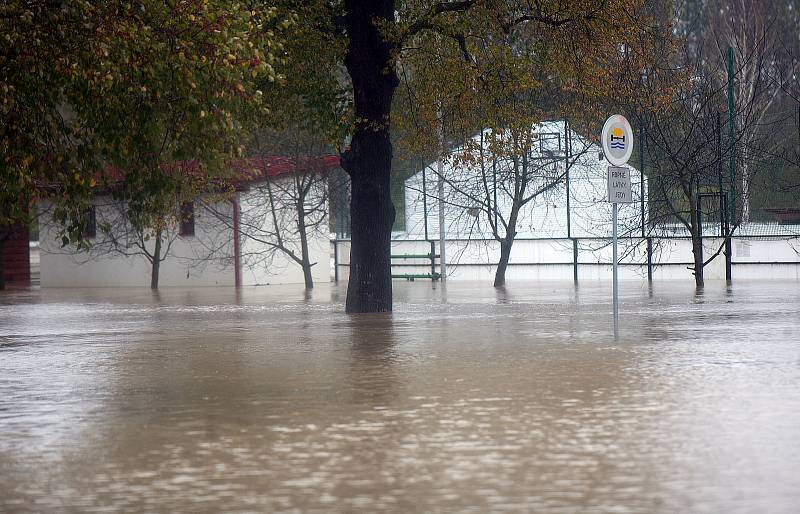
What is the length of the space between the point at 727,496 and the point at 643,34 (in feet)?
68.3

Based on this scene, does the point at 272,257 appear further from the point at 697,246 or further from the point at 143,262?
the point at 697,246

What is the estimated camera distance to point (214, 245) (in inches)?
1811

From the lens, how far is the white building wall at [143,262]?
45.8 metres

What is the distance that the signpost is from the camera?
61.6 ft

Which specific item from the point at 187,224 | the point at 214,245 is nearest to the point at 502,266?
the point at 214,245

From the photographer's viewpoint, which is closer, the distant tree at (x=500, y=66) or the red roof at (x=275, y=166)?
the distant tree at (x=500, y=66)

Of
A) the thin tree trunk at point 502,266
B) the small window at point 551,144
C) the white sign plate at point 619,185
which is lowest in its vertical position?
the thin tree trunk at point 502,266

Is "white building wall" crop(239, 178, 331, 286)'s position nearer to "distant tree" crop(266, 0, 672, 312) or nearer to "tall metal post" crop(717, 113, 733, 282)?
"tall metal post" crop(717, 113, 733, 282)

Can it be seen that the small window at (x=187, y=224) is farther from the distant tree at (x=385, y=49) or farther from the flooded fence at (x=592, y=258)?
the distant tree at (x=385, y=49)

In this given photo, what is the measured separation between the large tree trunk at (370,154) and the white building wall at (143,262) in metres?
19.3

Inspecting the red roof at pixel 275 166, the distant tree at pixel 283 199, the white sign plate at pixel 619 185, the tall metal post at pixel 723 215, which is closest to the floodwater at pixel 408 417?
the white sign plate at pixel 619 185

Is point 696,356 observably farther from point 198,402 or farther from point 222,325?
point 222,325

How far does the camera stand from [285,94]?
27.2m

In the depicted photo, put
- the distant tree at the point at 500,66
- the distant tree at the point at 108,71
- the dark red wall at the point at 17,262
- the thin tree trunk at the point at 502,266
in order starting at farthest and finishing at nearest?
the dark red wall at the point at 17,262
the thin tree trunk at the point at 502,266
the distant tree at the point at 500,66
the distant tree at the point at 108,71
